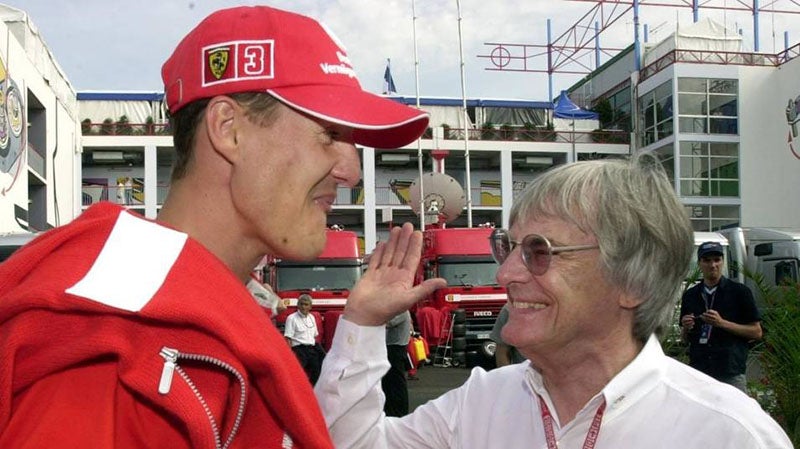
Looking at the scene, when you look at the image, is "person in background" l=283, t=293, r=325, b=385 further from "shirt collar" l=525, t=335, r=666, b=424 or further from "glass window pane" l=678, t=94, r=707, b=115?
"glass window pane" l=678, t=94, r=707, b=115

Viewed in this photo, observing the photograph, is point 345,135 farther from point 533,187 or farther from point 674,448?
point 674,448

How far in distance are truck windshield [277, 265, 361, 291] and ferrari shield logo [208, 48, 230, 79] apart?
16.1 m

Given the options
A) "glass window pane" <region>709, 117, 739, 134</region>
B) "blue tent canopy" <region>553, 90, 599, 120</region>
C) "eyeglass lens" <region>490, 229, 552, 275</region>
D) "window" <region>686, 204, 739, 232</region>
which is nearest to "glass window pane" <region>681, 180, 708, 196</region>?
"window" <region>686, 204, 739, 232</region>

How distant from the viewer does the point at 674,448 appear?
204 cm

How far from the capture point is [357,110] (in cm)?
155

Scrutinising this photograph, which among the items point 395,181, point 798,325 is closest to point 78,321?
point 798,325

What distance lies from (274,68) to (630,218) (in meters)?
1.15

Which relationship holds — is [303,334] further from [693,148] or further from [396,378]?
[693,148]

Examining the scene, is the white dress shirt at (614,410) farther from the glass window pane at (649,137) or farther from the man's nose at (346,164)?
the glass window pane at (649,137)

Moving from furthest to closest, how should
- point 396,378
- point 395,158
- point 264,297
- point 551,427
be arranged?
point 395,158 → point 396,378 → point 551,427 → point 264,297

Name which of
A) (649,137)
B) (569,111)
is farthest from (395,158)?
(649,137)

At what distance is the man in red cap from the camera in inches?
45.2

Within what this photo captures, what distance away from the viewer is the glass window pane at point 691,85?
3656 centimetres

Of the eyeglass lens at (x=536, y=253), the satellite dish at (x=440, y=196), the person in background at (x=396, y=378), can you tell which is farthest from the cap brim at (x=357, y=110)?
the satellite dish at (x=440, y=196)
